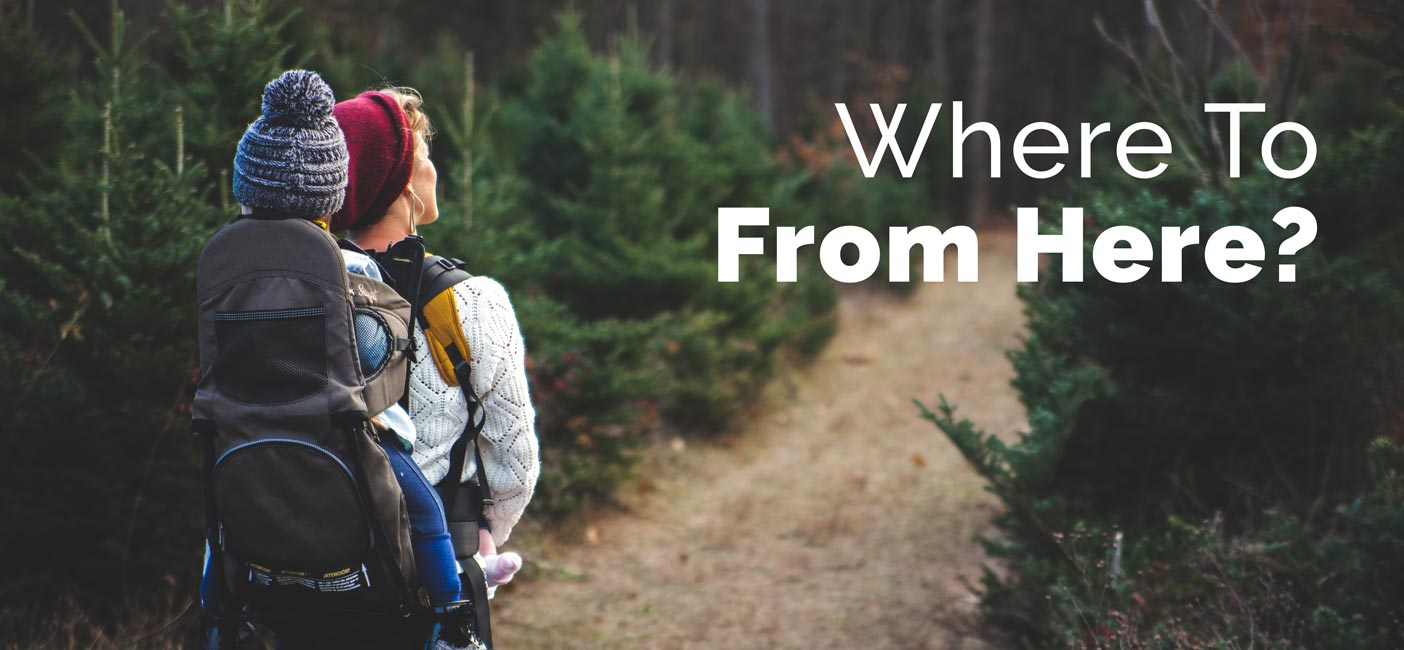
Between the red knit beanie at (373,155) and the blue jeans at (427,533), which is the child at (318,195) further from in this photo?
the red knit beanie at (373,155)

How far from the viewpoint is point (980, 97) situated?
80.2 feet

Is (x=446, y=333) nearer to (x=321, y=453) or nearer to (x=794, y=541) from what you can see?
(x=321, y=453)

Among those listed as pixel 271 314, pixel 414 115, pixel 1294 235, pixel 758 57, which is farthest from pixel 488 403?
pixel 758 57

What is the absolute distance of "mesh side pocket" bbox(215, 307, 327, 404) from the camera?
215 centimetres

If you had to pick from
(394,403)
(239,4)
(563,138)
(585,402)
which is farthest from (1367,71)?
(394,403)

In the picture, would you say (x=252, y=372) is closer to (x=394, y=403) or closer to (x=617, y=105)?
(x=394, y=403)

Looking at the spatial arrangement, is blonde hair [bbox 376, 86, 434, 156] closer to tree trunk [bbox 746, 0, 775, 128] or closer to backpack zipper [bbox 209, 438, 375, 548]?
backpack zipper [bbox 209, 438, 375, 548]

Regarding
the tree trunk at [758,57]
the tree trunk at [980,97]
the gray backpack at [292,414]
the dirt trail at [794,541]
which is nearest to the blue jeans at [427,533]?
the gray backpack at [292,414]

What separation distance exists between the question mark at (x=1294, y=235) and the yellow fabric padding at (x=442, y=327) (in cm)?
425

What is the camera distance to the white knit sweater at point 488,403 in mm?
2602

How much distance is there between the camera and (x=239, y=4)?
198 inches

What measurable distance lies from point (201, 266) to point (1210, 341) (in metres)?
4.84

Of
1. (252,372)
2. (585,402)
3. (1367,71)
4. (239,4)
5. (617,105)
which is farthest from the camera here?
(1367,71)

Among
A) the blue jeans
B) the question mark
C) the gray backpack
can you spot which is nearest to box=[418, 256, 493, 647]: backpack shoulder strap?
the blue jeans
